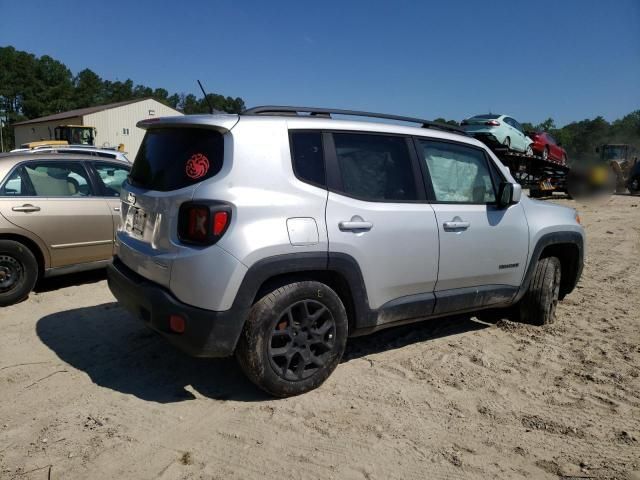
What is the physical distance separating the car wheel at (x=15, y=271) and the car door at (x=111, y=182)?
3.26ft

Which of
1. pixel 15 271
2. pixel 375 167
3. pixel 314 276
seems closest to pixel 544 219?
pixel 375 167

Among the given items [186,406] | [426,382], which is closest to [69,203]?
[186,406]

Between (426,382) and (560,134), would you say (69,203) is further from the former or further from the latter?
(560,134)

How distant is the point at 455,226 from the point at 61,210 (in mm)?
4367

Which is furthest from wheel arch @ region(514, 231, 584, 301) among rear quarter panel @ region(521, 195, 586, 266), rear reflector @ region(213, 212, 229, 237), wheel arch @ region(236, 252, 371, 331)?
rear reflector @ region(213, 212, 229, 237)

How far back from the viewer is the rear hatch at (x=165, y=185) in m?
3.22

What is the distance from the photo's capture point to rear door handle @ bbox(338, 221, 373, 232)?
137 inches

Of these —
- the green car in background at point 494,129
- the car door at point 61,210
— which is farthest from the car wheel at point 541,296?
the green car in background at point 494,129

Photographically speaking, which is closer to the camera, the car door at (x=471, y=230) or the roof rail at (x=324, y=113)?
the roof rail at (x=324, y=113)

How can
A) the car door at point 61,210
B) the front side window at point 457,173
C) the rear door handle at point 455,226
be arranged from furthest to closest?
the car door at point 61,210 → the front side window at point 457,173 → the rear door handle at point 455,226

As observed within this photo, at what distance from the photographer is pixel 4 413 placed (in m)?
3.27

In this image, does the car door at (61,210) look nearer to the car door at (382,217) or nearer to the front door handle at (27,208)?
the front door handle at (27,208)

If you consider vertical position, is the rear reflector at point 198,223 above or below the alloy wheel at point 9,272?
above

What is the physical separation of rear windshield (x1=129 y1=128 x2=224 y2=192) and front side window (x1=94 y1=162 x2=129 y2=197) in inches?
107
